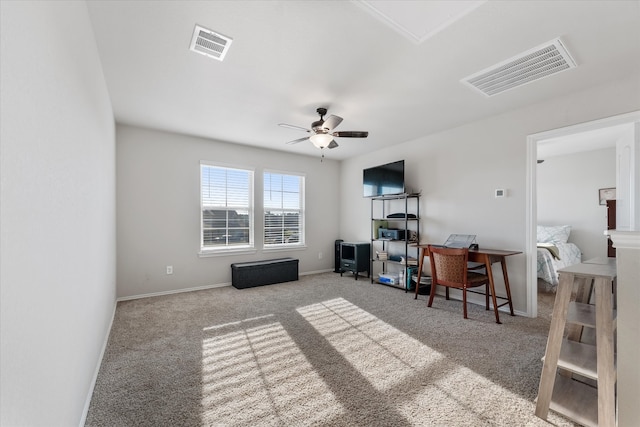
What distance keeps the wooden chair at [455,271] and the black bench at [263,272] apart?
2.56m

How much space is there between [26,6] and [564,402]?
3.16 meters

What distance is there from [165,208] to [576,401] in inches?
194

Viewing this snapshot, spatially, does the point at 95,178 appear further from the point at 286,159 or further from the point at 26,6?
the point at 286,159

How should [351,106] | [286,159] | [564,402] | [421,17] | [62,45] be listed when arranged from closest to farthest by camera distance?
[62,45], [564,402], [421,17], [351,106], [286,159]

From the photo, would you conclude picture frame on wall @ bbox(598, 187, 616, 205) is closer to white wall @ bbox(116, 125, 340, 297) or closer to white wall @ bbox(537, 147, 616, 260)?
white wall @ bbox(537, 147, 616, 260)

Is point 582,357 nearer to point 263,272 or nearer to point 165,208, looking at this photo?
point 263,272

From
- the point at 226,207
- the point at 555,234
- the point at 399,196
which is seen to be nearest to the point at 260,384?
the point at 226,207

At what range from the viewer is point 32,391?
840 mm

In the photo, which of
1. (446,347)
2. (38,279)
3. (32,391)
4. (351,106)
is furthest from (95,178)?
(446,347)

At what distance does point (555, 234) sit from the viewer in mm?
5656

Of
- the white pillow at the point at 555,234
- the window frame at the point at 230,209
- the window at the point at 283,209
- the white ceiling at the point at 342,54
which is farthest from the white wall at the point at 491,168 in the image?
the white pillow at the point at 555,234

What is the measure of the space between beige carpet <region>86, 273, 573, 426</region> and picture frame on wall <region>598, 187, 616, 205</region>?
164 inches

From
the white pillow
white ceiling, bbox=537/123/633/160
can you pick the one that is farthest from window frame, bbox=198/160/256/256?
the white pillow

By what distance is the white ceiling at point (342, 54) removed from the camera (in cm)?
180
